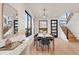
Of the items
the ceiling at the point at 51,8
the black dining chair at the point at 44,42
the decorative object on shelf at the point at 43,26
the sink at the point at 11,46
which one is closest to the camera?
the sink at the point at 11,46

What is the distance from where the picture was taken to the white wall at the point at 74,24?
2.92m

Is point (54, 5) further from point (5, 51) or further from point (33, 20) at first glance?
point (5, 51)

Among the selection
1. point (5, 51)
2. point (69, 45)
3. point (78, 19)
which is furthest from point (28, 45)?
point (78, 19)

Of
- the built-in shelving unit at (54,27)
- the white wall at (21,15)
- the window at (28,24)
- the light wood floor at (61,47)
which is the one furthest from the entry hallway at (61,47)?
the white wall at (21,15)

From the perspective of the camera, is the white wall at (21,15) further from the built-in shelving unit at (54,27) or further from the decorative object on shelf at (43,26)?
the built-in shelving unit at (54,27)

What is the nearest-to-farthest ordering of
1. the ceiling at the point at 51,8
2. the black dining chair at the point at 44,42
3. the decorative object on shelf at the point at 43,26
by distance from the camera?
the ceiling at the point at 51,8, the decorative object on shelf at the point at 43,26, the black dining chair at the point at 44,42

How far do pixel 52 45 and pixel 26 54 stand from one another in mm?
888

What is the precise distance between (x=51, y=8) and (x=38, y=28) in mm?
545

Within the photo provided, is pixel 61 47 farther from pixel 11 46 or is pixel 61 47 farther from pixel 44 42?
pixel 11 46

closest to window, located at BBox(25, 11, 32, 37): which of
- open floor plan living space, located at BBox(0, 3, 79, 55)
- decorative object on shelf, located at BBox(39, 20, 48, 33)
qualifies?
open floor plan living space, located at BBox(0, 3, 79, 55)

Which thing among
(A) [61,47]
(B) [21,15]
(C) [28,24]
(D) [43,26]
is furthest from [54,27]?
(B) [21,15]

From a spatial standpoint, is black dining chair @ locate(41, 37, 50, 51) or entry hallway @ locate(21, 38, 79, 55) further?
black dining chair @ locate(41, 37, 50, 51)

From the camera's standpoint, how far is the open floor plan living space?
2.43 meters

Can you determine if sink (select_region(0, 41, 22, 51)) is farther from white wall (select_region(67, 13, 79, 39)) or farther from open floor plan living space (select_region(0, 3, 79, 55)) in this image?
white wall (select_region(67, 13, 79, 39))
